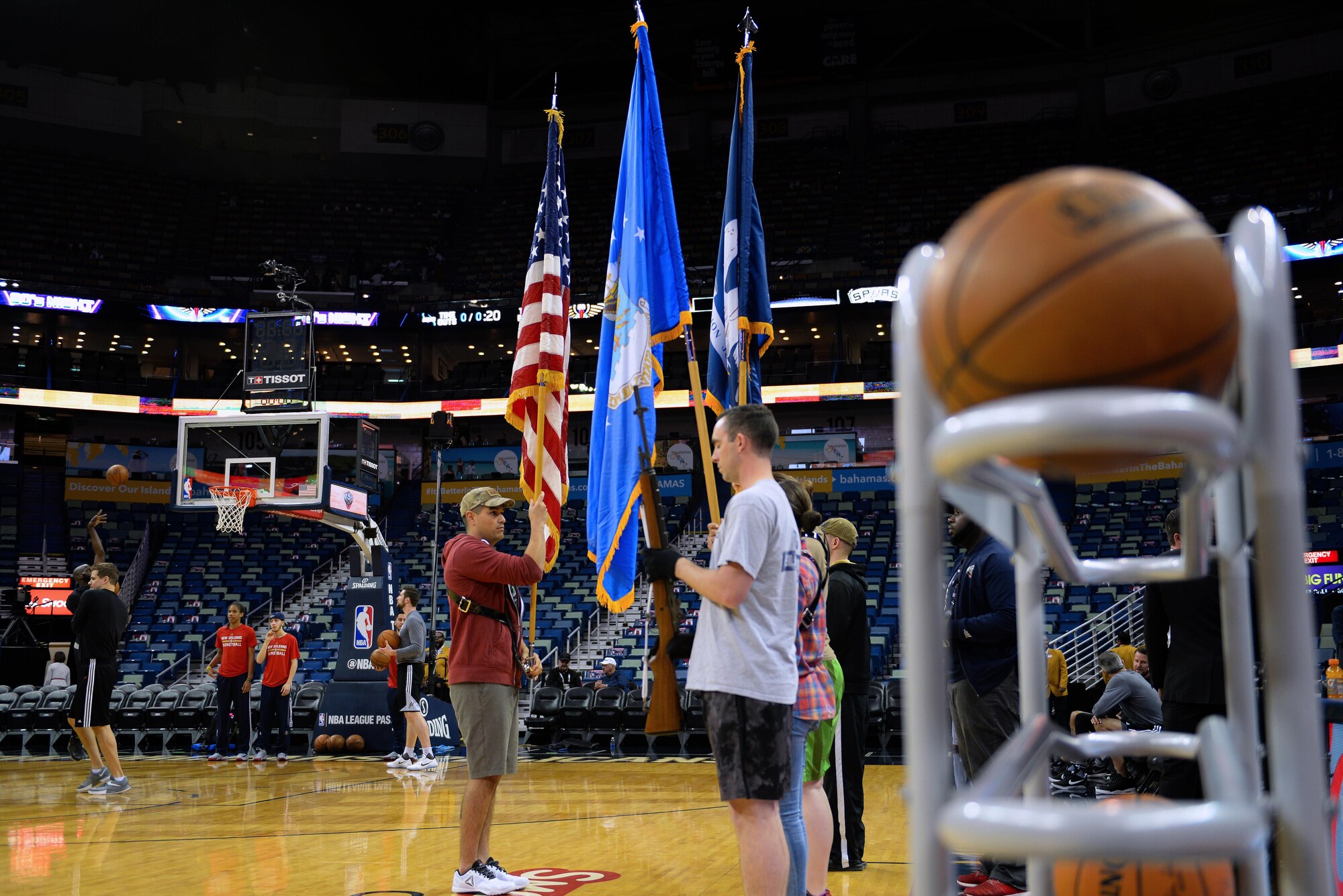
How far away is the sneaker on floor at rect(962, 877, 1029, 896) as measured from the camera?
396 centimetres

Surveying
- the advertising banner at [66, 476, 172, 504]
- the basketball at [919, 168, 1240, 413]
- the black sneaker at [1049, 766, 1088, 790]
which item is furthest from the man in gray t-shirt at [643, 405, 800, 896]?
the advertising banner at [66, 476, 172, 504]

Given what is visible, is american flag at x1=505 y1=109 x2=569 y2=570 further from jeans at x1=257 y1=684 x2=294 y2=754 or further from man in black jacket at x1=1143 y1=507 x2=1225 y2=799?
jeans at x1=257 y1=684 x2=294 y2=754

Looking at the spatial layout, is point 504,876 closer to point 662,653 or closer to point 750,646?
point 662,653

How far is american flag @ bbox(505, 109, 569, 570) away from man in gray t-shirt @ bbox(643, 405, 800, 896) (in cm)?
262

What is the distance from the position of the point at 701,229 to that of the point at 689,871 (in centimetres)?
2461

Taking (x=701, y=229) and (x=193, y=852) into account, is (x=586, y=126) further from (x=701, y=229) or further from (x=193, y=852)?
(x=193, y=852)

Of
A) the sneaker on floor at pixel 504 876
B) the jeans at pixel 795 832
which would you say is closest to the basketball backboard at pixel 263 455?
the sneaker on floor at pixel 504 876

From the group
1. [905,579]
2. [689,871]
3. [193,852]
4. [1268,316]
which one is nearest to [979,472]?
[905,579]

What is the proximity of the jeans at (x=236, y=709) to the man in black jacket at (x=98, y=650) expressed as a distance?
117 inches

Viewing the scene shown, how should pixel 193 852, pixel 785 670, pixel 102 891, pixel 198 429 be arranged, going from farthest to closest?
1. pixel 198 429
2. pixel 193 852
3. pixel 102 891
4. pixel 785 670

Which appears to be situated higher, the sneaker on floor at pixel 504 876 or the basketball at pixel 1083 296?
the basketball at pixel 1083 296

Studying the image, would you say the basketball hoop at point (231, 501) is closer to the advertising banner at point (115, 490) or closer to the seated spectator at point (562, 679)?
the seated spectator at point (562, 679)

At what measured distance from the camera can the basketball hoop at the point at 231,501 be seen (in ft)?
43.7

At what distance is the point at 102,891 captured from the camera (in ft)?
15.0
